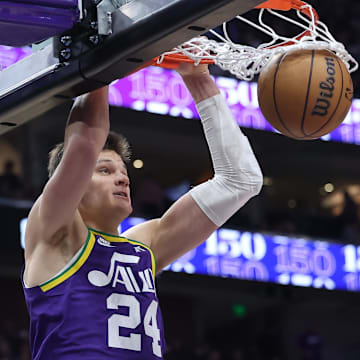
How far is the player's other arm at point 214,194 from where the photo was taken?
3.21 metres

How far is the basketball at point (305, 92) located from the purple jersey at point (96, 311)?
775mm

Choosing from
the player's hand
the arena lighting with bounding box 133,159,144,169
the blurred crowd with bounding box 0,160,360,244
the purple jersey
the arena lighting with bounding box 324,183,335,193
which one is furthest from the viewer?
the arena lighting with bounding box 324,183,335,193

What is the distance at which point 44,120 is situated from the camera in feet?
39.9

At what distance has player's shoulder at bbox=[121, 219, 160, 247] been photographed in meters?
3.21

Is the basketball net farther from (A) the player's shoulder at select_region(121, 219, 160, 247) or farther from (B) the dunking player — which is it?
(A) the player's shoulder at select_region(121, 219, 160, 247)

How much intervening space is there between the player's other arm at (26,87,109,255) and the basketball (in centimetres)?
69

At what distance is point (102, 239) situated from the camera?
9.78 feet

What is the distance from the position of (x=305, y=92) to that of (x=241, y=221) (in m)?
8.61

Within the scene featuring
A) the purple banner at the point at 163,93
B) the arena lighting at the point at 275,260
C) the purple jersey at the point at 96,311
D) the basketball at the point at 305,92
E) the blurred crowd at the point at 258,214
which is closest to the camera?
the purple jersey at the point at 96,311

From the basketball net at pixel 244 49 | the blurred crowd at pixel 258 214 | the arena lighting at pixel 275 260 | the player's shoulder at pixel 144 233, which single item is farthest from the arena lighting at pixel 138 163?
the player's shoulder at pixel 144 233

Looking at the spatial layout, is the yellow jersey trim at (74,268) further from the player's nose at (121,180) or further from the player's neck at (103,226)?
the player's nose at (121,180)

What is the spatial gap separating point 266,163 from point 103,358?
1162 cm

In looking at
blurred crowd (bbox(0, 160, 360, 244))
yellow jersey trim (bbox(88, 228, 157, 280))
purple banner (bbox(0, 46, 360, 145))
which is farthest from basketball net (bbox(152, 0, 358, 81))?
blurred crowd (bbox(0, 160, 360, 244))

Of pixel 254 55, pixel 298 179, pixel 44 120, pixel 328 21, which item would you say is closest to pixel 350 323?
pixel 298 179
